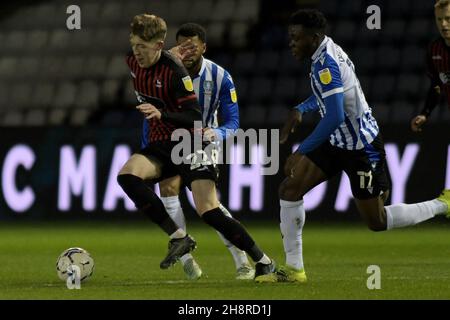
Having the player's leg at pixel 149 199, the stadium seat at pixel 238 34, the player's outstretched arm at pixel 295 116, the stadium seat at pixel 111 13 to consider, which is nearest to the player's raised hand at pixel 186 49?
the player's outstretched arm at pixel 295 116

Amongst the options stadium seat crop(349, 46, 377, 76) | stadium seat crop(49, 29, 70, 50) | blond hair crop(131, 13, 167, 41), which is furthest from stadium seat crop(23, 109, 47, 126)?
A: blond hair crop(131, 13, 167, 41)

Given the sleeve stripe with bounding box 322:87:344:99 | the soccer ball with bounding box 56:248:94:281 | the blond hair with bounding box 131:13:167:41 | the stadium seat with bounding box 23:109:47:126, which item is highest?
the blond hair with bounding box 131:13:167:41

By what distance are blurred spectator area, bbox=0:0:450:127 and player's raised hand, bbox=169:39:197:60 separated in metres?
6.85

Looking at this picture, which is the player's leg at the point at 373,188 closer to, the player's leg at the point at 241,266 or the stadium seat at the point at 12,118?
the player's leg at the point at 241,266

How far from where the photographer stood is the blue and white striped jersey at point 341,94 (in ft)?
24.1

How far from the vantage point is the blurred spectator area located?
51.1 ft

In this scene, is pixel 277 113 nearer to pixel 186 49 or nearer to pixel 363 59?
pixel 363 59

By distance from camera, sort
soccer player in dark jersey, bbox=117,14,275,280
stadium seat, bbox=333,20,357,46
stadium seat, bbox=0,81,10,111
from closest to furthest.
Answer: soccer player in dark jersey, bbox=117,14,275,280 < stadium seat, bbox=333,20,357,46 < stadium seat, bbox=0,81,10,111

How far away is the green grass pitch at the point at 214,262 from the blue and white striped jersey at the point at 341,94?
888 mm

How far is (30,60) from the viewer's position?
58.5 ft

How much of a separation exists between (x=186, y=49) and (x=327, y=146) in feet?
4.15

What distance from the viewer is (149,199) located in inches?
294

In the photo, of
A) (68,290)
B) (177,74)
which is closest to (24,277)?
(68,290)

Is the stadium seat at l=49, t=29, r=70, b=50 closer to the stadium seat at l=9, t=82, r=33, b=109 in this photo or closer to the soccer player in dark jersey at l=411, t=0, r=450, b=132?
the stadium seat at l=9, t=82, r=33, b=109
